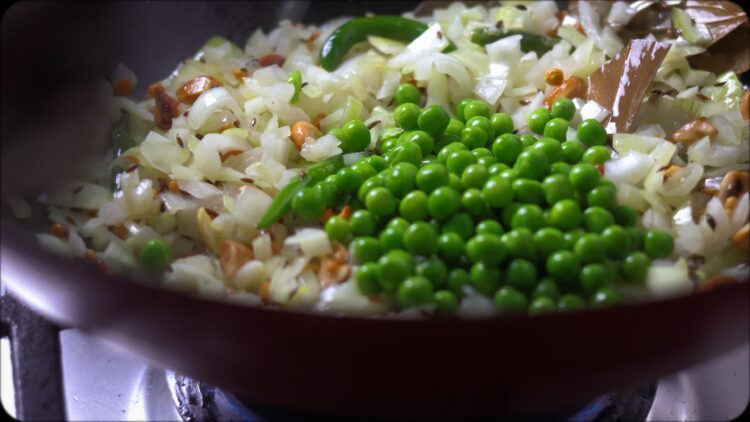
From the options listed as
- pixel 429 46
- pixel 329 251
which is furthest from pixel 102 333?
pixel 429 46

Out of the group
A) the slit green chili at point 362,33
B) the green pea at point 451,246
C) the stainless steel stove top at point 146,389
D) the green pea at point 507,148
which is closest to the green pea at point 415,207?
the green pea at point 451,246

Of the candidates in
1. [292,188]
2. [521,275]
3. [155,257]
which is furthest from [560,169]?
[155,257]

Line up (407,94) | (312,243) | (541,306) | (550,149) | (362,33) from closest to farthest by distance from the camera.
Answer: (541,306) < (312,243) < (550,149) < (407,94) < (362,33)

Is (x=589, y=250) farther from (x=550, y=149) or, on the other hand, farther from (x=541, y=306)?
(x=550, y=149)

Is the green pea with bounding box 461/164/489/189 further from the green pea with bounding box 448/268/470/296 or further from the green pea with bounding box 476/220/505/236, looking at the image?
the green pea with bounding box 448/268/470/296

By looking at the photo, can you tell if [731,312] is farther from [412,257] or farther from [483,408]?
[412,257]

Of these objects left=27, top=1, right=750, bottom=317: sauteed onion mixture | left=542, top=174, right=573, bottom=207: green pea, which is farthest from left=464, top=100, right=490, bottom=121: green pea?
left=542, top=174, right=573, bottom=207: green pea
